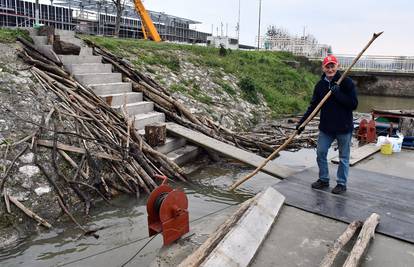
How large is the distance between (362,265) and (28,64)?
8.29 metres

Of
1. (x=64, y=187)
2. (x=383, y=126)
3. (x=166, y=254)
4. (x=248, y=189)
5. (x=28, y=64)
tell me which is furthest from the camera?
(x=383, y=126)

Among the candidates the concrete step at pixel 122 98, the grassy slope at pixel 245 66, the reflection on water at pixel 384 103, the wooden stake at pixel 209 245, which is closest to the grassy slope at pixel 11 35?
the concrete step at pixel 122 98

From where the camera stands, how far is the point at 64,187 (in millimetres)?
6246

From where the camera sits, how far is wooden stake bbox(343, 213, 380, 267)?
3860 mm

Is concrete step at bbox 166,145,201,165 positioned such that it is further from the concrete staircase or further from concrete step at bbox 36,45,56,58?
concrete step at bbox 36,45,56,58

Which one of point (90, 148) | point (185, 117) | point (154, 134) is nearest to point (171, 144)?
point (154, 134)

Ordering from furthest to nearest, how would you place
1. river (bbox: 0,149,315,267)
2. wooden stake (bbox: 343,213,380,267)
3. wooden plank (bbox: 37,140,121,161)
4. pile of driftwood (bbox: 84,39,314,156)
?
pile of driftwood (bbox: 84,39,314,156) → wooden plank (bbox: 37,140,121,161) → river (bbox: 0,149,315,267) → wooden stake (bbox: 343,213,380,267)

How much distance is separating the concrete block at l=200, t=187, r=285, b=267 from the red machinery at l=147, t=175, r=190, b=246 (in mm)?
668

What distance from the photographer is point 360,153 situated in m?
9.02

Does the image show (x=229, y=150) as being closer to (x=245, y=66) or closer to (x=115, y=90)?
(x=115, y=90)

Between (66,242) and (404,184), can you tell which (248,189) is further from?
(66,242)

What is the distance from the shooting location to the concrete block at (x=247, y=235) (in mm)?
3889

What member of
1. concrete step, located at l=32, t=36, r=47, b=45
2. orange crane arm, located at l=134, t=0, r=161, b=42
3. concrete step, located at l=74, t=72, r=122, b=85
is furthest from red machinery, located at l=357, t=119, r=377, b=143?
orange crane arm, located at l=134, t=0, r=161, b=42

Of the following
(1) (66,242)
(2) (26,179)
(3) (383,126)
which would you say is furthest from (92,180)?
(3) (383,126)
